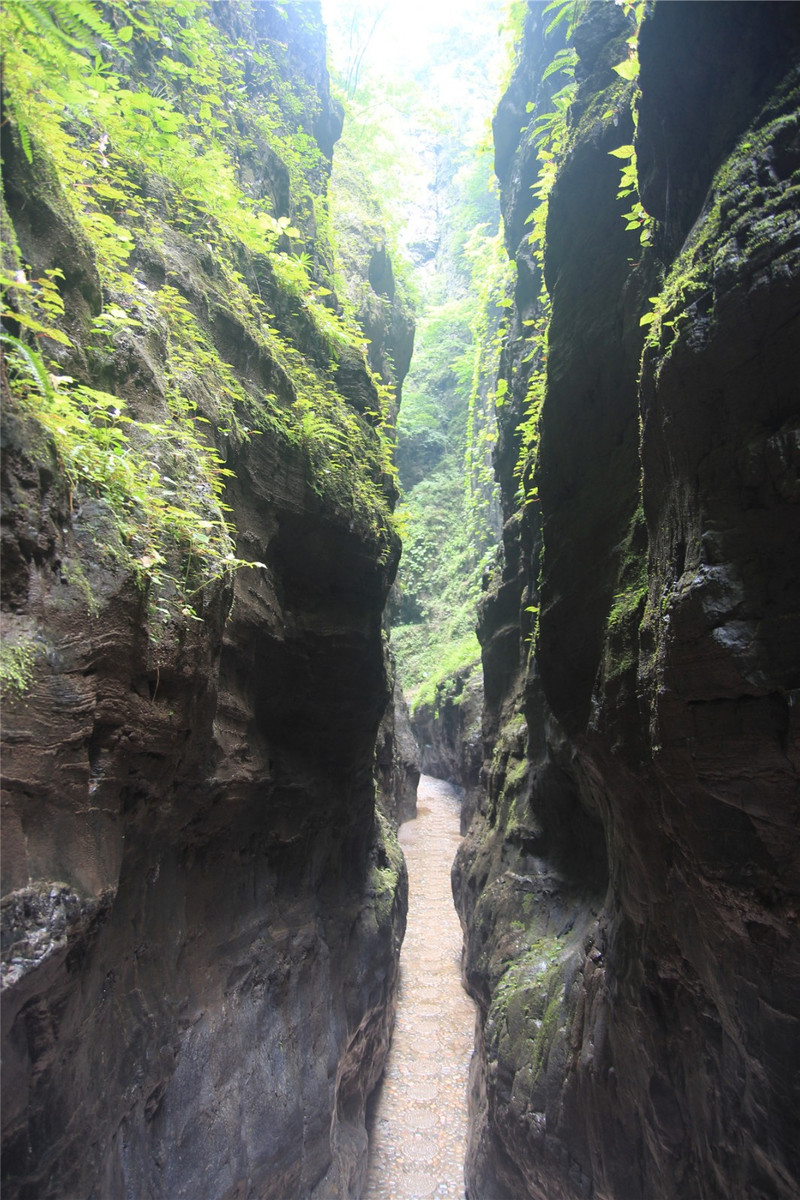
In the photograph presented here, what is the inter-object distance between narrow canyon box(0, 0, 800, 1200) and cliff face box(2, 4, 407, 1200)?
34mm

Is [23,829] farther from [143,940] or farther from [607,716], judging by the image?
[607,716]

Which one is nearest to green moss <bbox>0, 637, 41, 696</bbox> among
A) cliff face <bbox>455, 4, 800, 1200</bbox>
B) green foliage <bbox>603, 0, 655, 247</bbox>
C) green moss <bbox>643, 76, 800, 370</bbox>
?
cliff face <bbox>455, 4, 800, 1200</bbox>

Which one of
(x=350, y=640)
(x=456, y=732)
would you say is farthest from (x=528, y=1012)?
(x=456, y=732)

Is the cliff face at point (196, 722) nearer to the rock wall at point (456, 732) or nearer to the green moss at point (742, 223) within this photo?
the green moss at point (742, 223)

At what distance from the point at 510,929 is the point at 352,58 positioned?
910 inches

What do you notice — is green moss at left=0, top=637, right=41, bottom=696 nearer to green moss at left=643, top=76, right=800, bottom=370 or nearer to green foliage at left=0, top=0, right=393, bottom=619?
green foliage at left=0, top=0, right=393, bottom=619

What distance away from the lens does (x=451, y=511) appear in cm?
3253

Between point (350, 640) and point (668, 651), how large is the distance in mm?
4308

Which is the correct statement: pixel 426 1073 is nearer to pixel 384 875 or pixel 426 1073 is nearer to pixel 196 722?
pixel 384 875

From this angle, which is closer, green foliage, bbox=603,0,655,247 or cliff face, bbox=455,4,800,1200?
cliff face, bbox=455,4,800,1200

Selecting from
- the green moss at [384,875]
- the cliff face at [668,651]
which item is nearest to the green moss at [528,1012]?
the cliff face at [668,651]

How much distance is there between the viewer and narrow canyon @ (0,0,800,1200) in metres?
2.99

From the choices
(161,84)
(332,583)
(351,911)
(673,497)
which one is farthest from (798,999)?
(161,84)

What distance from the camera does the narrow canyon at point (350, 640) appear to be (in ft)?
9.81
